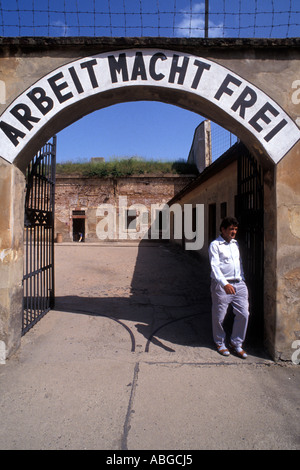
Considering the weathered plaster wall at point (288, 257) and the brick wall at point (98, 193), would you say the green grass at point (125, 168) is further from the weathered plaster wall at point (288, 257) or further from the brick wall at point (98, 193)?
the weathered plaster wall at point (288, 257)

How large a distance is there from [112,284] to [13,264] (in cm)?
508

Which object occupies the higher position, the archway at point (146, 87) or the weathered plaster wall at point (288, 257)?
the archway at point (146, 87)

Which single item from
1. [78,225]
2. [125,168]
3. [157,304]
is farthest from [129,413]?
[125,168]

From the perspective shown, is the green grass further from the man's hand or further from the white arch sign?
the man's hand

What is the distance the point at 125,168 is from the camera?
84.5ft

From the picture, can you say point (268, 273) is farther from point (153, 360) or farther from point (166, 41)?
point (166, 41)

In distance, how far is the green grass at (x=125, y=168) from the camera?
2538 cm

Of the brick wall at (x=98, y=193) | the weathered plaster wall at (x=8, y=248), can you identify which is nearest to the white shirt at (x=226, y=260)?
the weathered plaster wall at (x=8, y=248)

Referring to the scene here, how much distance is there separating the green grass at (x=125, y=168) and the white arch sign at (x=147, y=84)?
21.6 m

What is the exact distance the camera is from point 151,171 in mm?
25688

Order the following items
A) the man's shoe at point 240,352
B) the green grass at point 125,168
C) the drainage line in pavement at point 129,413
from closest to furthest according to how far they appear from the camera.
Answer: the drainage line in pavement at point 129,413
the man's shoe at point 240,352
the green grass at point 125,168

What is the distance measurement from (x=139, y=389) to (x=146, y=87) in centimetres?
352

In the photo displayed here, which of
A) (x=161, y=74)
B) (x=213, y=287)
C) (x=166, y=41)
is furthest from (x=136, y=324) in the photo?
(x=166, y=41)

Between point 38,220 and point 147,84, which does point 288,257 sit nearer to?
point 147,84
